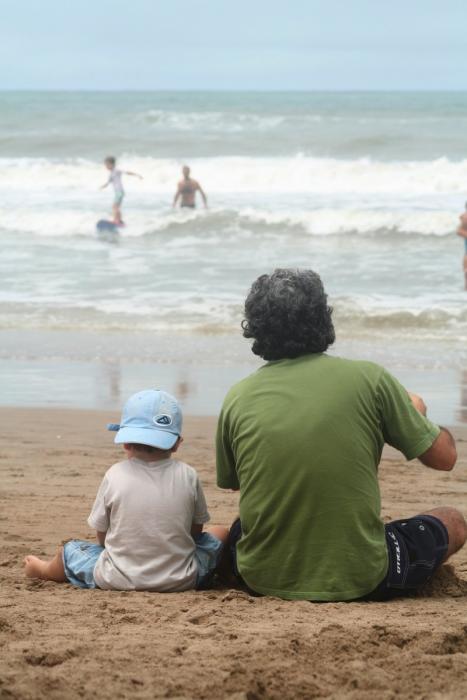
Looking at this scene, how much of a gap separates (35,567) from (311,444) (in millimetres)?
1282

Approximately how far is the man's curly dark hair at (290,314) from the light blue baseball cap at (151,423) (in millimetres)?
492

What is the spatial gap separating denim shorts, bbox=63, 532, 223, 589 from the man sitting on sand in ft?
1.07

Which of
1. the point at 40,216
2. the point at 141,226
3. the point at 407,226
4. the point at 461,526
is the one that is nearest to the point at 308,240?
the point at 407,226

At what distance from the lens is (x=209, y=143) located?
35625mm

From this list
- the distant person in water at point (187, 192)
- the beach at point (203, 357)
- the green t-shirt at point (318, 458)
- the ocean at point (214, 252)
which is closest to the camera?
the beach at point (203, 357)

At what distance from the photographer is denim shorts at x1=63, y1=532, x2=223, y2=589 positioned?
3863mm

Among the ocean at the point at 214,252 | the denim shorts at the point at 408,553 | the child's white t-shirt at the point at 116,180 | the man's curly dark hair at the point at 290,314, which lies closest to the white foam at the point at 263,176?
the ocean at the point at 214,252

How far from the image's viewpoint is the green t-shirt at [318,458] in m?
3.38

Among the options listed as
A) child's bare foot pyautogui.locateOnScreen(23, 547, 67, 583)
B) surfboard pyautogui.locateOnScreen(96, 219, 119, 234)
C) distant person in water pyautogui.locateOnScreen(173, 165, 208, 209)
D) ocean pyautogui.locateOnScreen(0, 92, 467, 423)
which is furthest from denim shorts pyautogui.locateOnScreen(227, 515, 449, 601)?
distant person in water pyautogui.locateOnScreen(173, 165, 208, 209)

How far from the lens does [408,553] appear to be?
12.0ft

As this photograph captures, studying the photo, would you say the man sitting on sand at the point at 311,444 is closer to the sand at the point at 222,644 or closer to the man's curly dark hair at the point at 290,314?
the man's curly dark hair at the point at 290,314

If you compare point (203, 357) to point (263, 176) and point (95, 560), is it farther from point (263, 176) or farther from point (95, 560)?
point (263, 176)

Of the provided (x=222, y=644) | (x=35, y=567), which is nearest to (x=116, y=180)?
(x=35, y=567)

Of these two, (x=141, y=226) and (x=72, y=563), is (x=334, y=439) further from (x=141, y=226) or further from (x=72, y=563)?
(x=141, y=226)
